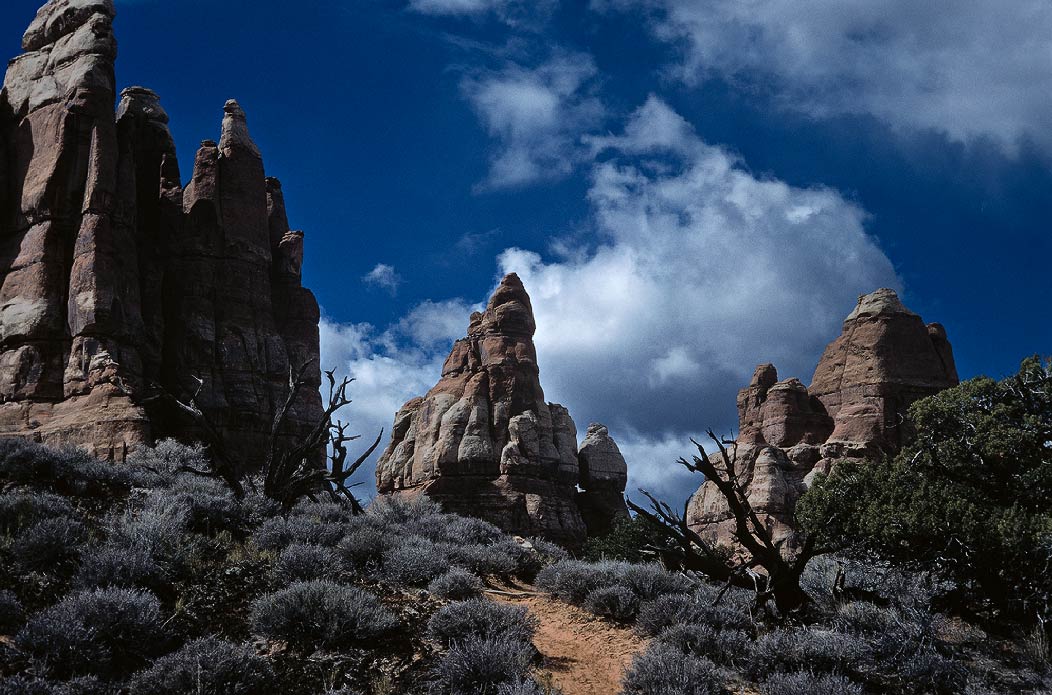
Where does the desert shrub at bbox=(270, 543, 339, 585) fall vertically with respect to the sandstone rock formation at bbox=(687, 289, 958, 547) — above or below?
below

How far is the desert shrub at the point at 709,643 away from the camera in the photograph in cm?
1062

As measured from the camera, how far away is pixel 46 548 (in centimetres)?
1100

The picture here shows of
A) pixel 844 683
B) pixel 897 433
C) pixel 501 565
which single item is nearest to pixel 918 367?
pixel 897 433

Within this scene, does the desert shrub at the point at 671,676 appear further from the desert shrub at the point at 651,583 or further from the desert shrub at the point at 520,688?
the desert shrub at the point at 651,583

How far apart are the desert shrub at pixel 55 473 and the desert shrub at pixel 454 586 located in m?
8.58

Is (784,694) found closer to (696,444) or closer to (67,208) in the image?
(696,444)

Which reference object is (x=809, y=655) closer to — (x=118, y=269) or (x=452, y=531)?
(x=452, y=531)

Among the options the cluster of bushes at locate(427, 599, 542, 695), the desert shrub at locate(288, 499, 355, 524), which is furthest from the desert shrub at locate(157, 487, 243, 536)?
the cluster of bushes at locate(427, 599, 542, 695)

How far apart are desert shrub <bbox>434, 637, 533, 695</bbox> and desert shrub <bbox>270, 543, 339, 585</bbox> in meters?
3.19

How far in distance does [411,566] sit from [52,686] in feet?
19.6

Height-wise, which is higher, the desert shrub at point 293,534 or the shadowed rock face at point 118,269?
the shadowed rock face at point 118,269

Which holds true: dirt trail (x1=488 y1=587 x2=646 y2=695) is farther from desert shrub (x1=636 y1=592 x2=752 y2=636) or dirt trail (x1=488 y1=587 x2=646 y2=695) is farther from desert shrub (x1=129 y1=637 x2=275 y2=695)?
desert shrub (x1=129 y1=637 x2=275 y2=695)

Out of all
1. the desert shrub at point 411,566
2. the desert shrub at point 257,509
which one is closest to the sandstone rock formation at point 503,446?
the desert shrub at point 257,509

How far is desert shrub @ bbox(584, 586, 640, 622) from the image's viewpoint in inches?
496
